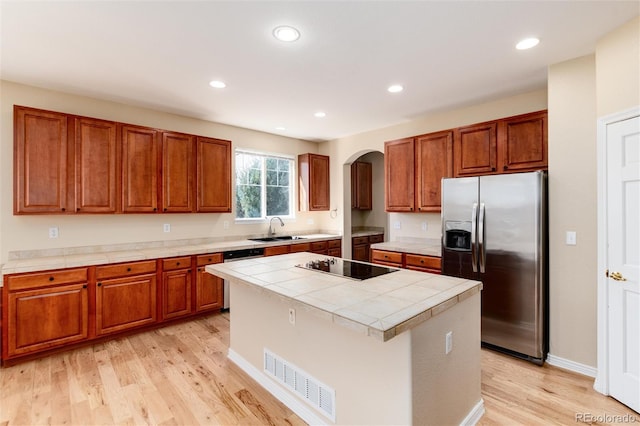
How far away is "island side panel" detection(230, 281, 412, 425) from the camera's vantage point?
5.16 feet

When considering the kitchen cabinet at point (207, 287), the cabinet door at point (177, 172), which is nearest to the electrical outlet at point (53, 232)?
the cabinet door at point (177, 172)

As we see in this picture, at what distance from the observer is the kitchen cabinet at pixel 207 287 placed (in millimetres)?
3854

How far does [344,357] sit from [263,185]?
3790 mm

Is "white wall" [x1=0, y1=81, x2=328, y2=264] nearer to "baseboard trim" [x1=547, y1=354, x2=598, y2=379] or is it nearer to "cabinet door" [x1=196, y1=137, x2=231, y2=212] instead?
"cabinet door" [x1=196, y1=137, x2=231, y2=212]

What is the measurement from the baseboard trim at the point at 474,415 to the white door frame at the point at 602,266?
1.03m

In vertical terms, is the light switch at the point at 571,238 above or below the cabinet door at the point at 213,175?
below

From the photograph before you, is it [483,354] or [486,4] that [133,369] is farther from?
[486,4]

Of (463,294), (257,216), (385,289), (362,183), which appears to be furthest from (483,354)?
(362,183)

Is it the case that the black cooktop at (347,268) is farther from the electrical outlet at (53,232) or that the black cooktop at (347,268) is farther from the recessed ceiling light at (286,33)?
the electrical outlet at (53,232)

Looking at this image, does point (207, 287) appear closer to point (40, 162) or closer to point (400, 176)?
point (40, 162)

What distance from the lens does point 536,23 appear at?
2.14 meters

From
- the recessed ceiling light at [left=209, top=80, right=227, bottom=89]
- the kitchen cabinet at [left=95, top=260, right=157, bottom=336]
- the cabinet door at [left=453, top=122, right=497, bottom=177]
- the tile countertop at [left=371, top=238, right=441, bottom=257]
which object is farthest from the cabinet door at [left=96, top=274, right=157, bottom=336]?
the cabinet door at [left=453, top=122, right=497, bottom=177]

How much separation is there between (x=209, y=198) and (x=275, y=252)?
47.4 inches

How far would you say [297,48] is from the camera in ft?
8.02
